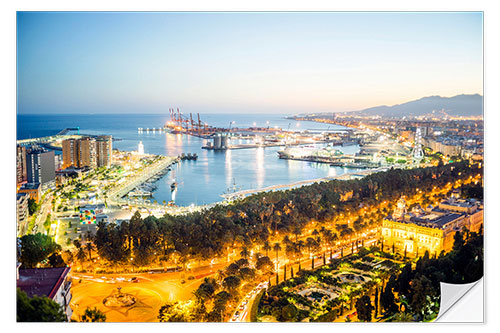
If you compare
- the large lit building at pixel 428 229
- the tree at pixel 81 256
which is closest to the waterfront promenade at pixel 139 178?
the tree at pixel 81 256

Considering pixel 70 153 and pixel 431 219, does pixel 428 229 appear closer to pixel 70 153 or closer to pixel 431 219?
pixel 431 219

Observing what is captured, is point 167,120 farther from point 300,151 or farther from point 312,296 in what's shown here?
point 312,296

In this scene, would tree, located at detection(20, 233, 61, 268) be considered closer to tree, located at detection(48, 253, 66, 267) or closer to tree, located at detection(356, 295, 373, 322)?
tree, located at detection(48, 253, 66, 267)

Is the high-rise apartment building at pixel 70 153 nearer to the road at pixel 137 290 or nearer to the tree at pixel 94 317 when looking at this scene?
the road at pixel 137 290

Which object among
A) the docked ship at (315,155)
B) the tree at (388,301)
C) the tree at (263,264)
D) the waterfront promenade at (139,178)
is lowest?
the tree at (388,301)

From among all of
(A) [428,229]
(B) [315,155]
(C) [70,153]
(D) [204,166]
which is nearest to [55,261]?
(A) [428,229]

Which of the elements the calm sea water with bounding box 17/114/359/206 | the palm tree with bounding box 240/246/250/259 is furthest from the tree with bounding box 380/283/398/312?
the calm sea water with bounding box 17/114/359/206
